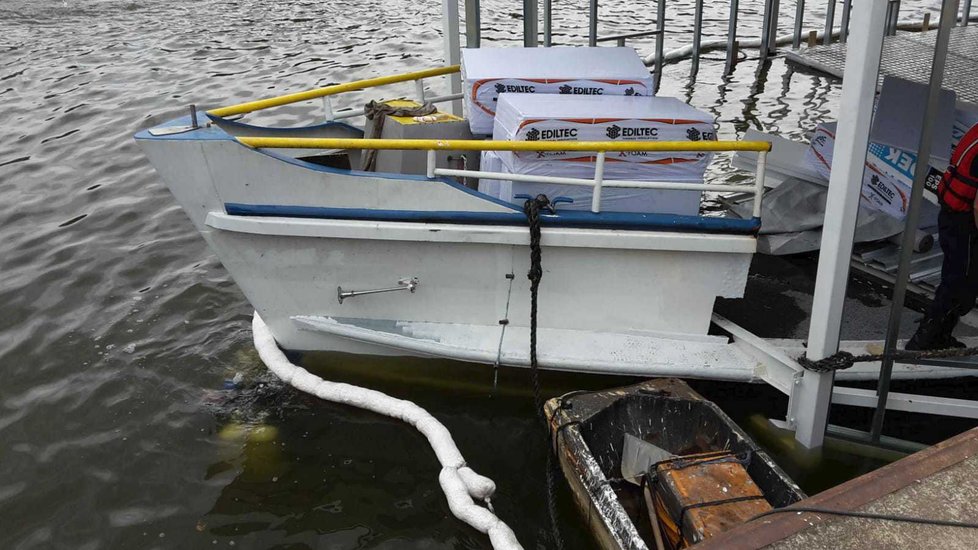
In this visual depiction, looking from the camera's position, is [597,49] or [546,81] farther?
[597,49]

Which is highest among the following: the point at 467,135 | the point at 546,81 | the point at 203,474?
the point at 546,81

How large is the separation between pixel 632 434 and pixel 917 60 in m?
3.38

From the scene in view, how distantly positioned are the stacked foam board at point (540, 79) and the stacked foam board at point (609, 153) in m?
0.38

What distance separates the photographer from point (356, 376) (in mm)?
5855

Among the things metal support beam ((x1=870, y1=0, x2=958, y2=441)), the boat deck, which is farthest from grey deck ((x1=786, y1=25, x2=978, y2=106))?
the boat deck

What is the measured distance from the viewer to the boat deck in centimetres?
318

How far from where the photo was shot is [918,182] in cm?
427

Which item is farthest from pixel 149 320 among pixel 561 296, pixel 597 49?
pixel 597 49

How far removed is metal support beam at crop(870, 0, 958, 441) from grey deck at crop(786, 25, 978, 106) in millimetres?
989

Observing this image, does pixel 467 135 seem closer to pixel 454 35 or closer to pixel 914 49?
pixel 454 35

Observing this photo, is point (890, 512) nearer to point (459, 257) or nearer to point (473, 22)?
point (459, 257)

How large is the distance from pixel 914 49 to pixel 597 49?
95.2 inches

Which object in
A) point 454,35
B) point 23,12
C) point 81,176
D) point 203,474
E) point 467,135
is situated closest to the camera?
point 203,474

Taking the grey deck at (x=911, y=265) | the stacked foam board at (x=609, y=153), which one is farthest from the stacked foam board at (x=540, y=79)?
the grey deck at (x=911, y=265)
